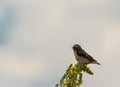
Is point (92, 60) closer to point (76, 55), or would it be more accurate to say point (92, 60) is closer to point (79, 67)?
point (76, 55)

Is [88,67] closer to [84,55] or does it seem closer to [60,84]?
[60,84]

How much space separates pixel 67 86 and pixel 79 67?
10.3ft

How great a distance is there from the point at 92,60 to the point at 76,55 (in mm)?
2666

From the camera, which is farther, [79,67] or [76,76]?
[79,67]

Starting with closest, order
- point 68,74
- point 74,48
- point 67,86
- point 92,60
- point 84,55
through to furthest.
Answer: point 67,86, point 68,74, point 92,60, point 84,55, point 74,48

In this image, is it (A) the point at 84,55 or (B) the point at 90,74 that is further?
(A) the point at 84,55

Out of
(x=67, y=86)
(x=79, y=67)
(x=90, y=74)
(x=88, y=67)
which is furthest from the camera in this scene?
(x=88, y=67)

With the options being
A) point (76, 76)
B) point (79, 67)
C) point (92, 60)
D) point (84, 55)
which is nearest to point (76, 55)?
point (84, 55)

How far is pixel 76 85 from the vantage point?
8.88m

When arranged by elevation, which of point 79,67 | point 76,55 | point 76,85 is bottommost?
point 76,85

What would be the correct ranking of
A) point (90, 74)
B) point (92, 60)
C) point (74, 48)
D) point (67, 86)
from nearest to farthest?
point (67, 86) < point (90, 74) < point (92, 60) < point (74, 48)

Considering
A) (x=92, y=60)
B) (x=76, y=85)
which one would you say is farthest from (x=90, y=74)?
(x=92, y=60)

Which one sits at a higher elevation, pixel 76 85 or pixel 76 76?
pixel 76 76

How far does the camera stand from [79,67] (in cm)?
1184
